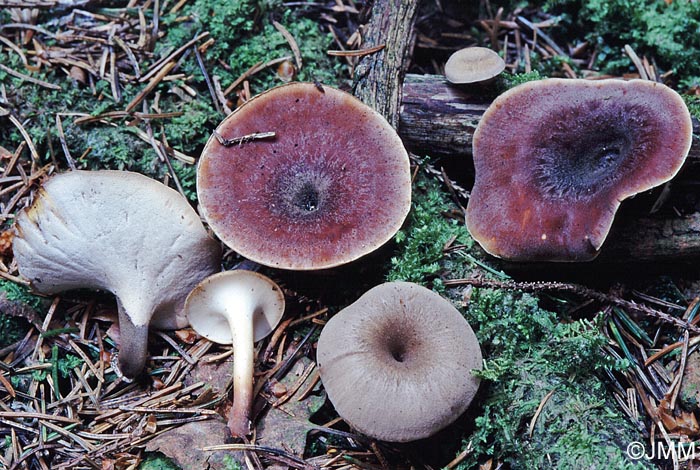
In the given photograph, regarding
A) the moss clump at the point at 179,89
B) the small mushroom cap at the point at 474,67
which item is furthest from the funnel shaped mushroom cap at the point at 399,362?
the moss clump at the point at 179,89

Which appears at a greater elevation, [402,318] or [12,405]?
[402,318]

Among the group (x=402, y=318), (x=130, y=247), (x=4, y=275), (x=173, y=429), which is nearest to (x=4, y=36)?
(x=4, y=275)

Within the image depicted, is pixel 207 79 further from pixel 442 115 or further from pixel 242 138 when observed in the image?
pixel 442 115

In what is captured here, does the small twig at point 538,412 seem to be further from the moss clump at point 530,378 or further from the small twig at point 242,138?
the small twig at point 242,138

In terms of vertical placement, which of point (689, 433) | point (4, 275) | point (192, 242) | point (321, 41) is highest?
point (321, 41)

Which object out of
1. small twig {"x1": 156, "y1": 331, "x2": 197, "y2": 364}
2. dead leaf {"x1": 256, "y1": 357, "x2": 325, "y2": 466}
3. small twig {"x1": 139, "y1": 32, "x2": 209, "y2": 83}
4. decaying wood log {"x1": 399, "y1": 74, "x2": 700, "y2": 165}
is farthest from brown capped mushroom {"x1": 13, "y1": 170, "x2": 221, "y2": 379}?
decaying wood log {"x1": 399, "y1": 74, "x2": 700, "y2": 165}

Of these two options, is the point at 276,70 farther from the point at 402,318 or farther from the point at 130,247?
the point at 402,318

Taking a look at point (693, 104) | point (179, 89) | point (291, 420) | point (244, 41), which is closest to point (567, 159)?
point (693, 104)
